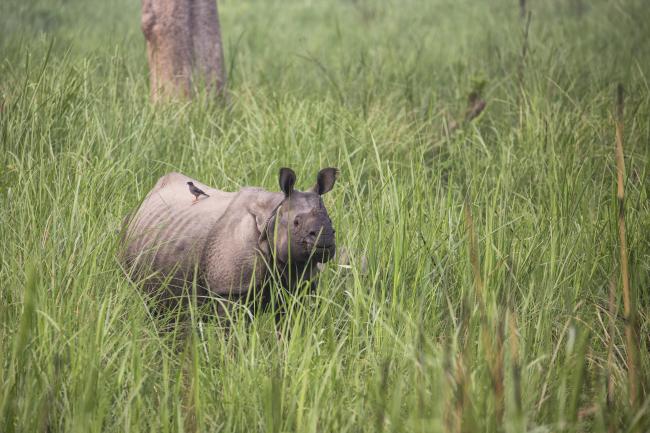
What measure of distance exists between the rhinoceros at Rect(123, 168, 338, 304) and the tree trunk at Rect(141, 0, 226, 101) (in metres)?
1.98

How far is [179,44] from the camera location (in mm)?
4895

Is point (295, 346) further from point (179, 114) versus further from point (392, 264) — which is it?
point (179, 114)

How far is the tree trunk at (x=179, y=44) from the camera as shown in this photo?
4867 millimetres

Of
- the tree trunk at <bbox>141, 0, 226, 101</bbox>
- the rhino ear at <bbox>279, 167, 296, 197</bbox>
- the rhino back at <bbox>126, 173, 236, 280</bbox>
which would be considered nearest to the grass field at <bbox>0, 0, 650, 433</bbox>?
the rhino back at <bbox>126, 173, 236, 280</bbox>

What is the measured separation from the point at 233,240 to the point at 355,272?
0.49m

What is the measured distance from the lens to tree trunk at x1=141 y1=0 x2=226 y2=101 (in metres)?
4.87

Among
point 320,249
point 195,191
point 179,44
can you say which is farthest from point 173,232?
point 179,44

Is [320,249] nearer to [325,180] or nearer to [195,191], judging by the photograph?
[325,180]

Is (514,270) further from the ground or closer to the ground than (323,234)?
closer to the ground

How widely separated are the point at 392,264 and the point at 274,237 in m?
0.52

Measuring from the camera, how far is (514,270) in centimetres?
279

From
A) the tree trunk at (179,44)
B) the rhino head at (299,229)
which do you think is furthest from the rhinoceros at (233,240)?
the tree trunk at (179,44)

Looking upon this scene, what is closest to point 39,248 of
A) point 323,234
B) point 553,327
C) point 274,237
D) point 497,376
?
point 274,237

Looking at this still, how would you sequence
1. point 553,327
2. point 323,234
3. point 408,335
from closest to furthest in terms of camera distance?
point 408,335, point 323,234, point 553,327
